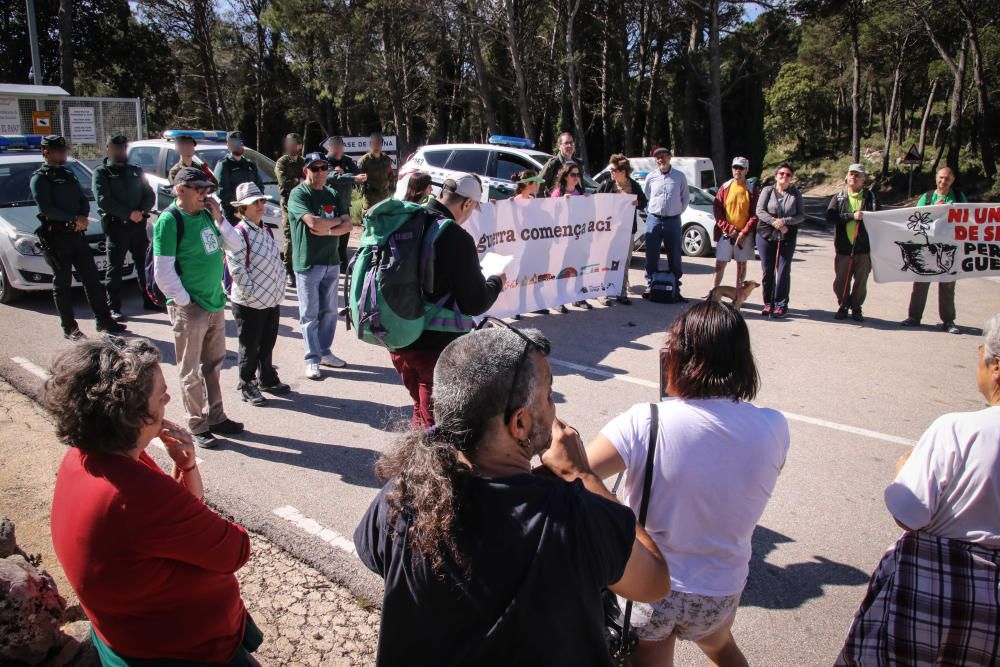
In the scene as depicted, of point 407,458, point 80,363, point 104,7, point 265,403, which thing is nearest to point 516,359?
point 407,458

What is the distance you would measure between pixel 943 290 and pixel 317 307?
23.2 feet

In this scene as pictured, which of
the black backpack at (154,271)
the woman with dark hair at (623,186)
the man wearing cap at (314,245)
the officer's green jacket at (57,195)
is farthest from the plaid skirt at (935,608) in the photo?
the officer's green jacket at (57,195)

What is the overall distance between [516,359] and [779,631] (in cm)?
237

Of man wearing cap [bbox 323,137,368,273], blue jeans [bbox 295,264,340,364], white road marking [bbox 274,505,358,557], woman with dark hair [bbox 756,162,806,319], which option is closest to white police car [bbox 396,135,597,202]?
man wearing cap [bbox 323,137,368,273]

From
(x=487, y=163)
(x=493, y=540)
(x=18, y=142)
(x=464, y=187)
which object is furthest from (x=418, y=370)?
(x=487, y=163)

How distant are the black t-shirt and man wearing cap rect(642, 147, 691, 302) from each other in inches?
335

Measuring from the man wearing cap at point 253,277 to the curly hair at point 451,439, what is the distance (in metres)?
4.04

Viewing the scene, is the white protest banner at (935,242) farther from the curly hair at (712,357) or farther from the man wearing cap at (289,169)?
the curly hair at (712,357)

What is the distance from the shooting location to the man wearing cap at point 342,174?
27.5 feet

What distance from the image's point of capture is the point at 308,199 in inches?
261

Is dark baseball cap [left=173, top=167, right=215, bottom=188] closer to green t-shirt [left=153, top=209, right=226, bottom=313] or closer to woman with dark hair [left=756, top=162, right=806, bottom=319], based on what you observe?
green t-shirt [left=153, top=209, right=226, bottom=313]

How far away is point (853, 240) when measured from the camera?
9.01 m

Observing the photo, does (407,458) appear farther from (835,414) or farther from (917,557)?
(835,414)

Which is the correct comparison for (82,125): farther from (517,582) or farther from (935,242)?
(517,582)
